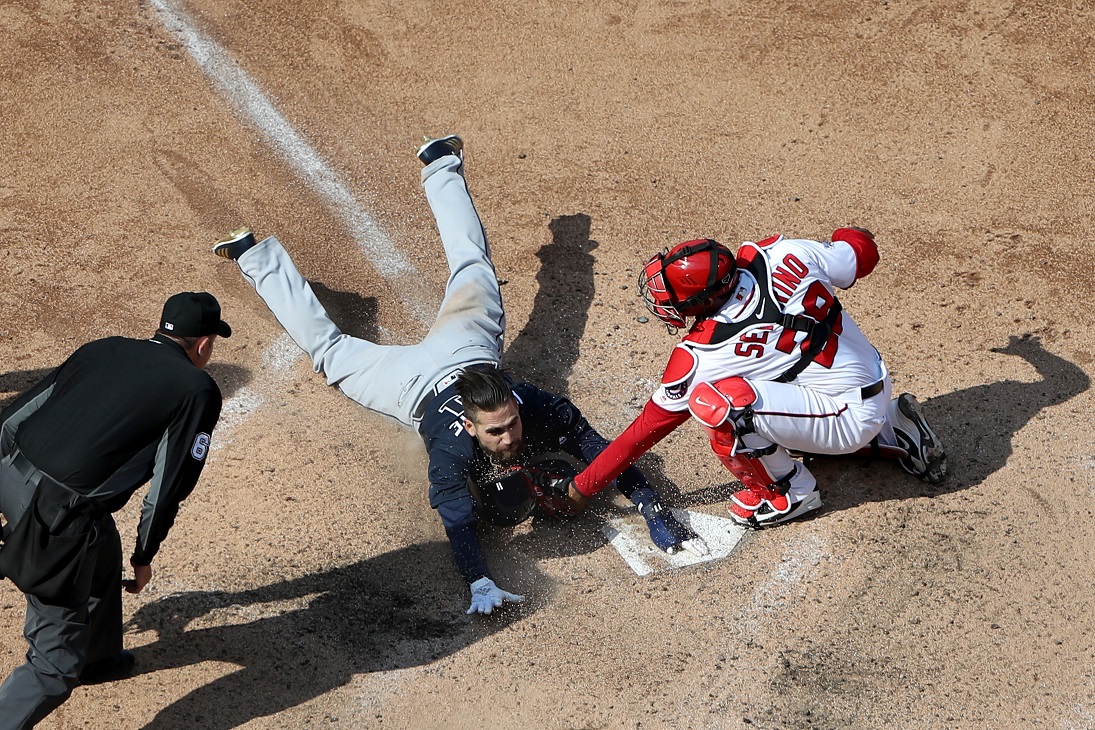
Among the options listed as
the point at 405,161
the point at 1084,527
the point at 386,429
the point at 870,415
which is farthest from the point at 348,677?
the point at 405,161

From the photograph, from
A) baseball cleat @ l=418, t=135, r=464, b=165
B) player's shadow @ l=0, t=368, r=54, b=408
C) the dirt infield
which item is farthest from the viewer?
baseball cleat @ l=418, t=135, r=464, b=165

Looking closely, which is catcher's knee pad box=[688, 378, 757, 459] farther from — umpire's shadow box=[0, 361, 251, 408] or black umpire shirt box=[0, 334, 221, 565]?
umpire's shadow box=[0, 361, 251, 408]

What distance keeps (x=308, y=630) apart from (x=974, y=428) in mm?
3813

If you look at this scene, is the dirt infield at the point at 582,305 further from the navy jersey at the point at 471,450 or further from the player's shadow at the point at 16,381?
the navy jersey at the point at 471,450

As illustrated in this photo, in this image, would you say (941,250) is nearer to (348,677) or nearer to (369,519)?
(369,519)

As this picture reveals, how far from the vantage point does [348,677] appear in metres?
4.98

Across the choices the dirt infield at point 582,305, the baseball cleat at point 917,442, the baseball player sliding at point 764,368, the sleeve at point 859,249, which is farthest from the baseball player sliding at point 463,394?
the sleeve at point 859,249

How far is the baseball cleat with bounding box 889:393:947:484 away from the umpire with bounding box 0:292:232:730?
3562mm

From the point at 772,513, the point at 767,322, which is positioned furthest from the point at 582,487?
the point at 767,322

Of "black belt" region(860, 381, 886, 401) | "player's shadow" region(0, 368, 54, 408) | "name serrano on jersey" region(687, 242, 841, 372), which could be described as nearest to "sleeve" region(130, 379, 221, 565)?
"name serrano on jersey" region(687, 242, 841, 372)

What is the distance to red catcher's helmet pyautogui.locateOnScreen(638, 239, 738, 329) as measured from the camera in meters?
5.02

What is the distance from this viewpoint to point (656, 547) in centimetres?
568

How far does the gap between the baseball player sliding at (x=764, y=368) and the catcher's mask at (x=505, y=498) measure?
1.03ft

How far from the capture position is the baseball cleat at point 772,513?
5.64 meters
